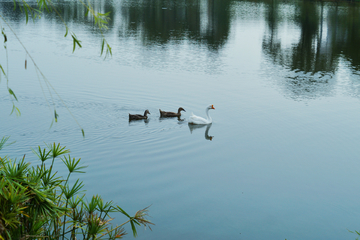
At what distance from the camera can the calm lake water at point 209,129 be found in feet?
24.8

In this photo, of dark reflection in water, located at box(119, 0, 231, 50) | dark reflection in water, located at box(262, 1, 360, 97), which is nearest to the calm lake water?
dark reflection in water, located at box(262, 1, 360, 97)

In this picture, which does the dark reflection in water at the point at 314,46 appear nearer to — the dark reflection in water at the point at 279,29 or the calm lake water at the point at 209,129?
the dark reflection in water at the point at 279,29

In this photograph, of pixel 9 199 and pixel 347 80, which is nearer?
pixel 9 199

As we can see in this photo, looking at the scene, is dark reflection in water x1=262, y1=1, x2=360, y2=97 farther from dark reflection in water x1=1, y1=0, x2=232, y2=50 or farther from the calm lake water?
dark reflection in water x1=1, y1=0, x2=232, y2=50

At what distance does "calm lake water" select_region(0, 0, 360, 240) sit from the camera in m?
7.56

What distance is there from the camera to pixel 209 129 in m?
12.6

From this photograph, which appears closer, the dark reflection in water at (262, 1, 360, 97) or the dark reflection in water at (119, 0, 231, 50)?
the dark reflection in water at (262, 1, 360, 97)

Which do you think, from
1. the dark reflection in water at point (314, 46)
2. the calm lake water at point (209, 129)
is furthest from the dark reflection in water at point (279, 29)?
the calm lake water at point (209, 129)

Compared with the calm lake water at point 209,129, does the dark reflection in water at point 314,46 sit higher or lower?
higher

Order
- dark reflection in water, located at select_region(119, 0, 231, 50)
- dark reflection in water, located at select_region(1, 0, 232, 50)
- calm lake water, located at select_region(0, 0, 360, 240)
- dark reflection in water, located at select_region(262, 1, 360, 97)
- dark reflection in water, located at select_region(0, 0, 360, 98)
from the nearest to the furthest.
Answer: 1. calm lake water, located at select_region(0, 0, 360, 240)
2. dark reflection in water, located at select_region(262, 1, 360, 97)
3. dark reflection in water, located at select_region(0, 0, 360, 98)
4. dark reflection in water, located at select_region(119, 0, 231, 50)
5. dark reflection in water, located at select_region(1, 0, 232, 50)

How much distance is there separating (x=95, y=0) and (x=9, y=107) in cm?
4545

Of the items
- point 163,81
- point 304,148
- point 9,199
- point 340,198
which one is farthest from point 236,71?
point 9,199

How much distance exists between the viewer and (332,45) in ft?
95.8

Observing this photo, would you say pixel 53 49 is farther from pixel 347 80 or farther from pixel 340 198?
pixel 340 198
